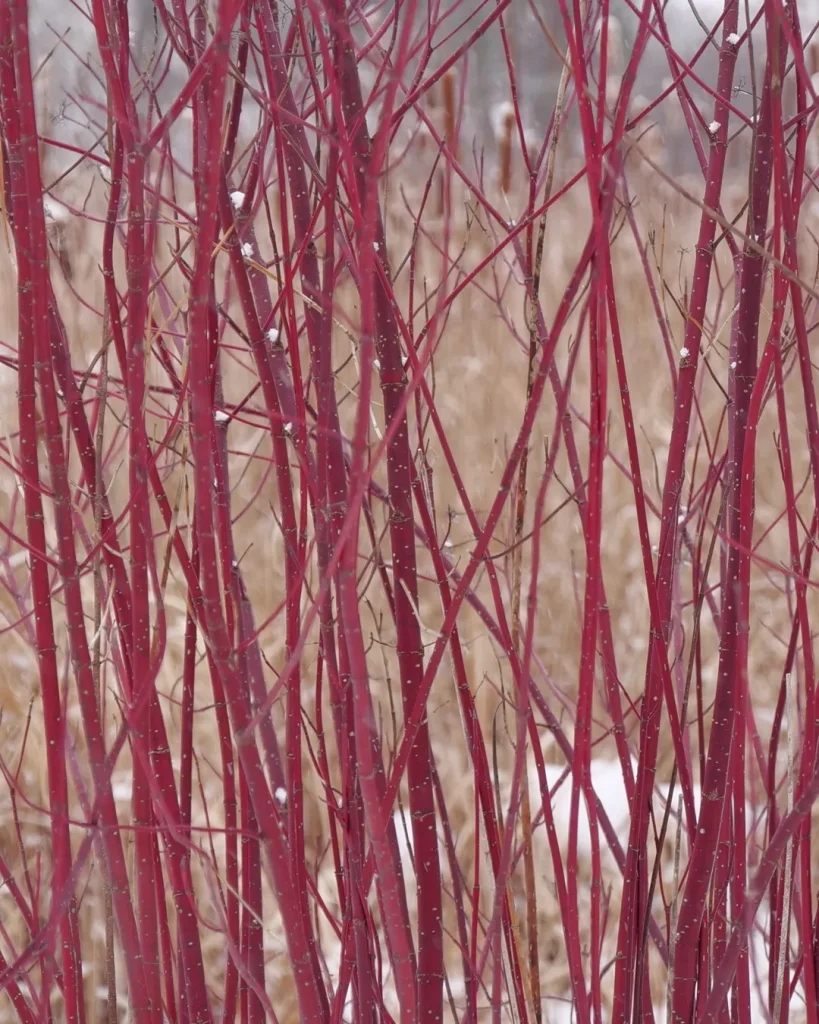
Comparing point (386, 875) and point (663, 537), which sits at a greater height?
point (663, 537)

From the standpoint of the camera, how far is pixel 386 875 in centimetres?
43

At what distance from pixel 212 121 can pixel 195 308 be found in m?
0.06

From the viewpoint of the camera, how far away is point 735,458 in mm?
536

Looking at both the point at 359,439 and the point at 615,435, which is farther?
the point at 615,435

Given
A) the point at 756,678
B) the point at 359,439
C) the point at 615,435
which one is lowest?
the point at 359,439

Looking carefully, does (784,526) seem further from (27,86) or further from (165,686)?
(27,86)

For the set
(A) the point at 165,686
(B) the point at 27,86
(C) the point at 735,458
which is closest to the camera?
(B) the point at 27,86

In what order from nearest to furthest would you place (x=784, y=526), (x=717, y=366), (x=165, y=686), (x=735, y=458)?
(x=735, y=458) → (x=165, y=686) → (x=784, y=526) → (x=717, y=366)

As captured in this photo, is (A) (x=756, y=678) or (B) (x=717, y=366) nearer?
(A) (x=756, y=678)

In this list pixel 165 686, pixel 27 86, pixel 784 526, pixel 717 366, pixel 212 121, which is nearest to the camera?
pixel 212 121

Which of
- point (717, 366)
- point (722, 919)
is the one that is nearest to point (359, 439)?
point (722, 919)

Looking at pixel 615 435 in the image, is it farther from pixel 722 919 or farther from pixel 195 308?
pixel 195 308

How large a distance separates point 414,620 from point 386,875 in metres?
0.14

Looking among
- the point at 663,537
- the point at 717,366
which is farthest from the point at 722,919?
the point at 717,366
